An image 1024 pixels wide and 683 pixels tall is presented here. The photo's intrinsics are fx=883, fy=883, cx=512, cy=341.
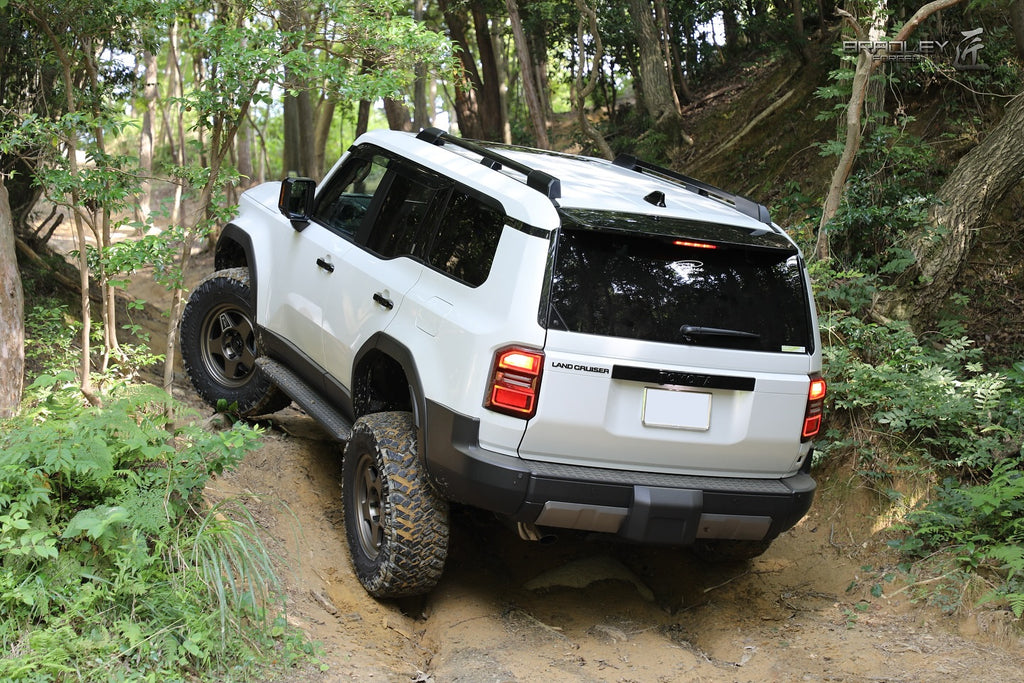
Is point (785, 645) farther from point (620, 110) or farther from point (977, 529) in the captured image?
point (620, 110)

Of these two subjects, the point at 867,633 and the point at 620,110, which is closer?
the point at 867,633

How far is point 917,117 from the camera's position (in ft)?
33.3

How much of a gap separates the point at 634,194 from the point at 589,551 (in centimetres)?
213

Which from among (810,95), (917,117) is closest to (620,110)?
(810,95)

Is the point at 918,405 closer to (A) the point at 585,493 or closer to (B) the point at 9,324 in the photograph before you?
(A) the point at 585,493

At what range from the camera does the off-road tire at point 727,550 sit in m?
4.88

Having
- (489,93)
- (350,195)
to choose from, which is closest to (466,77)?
(489,93)

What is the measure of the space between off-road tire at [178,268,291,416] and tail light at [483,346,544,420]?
2.56 m

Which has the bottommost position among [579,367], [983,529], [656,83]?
[983,529]

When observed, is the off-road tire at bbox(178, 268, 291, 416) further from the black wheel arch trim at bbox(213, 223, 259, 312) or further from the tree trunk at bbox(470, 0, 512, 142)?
the tree trunk at bbox(470, 0, 512, 142)

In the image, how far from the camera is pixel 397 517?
412cm

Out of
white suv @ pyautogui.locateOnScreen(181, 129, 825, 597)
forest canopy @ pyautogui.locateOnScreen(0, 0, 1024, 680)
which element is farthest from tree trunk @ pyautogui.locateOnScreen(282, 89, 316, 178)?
white suv @ pyautogui.locateOnScreen(181, 129, 825, 597)

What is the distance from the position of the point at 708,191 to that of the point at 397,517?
8.16 ft

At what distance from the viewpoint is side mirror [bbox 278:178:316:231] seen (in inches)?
214
